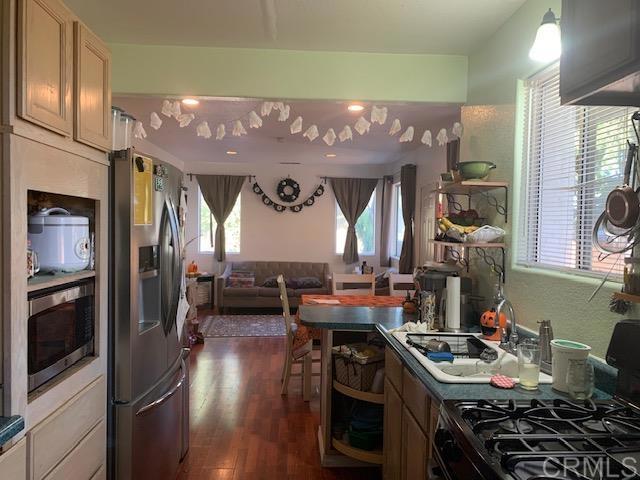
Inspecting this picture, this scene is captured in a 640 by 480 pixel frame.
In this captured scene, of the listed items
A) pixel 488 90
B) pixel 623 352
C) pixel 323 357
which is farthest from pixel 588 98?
pixel 323 357

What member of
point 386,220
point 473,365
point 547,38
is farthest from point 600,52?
point 386,220

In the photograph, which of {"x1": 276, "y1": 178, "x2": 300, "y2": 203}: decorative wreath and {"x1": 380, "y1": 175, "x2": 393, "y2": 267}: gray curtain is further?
{"x1": 276, "y1": 178, "x2": 300, "y2": 203}: decorative wreath

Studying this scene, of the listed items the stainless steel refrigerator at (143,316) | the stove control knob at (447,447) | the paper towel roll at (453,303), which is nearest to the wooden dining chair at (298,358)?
the stainless steel refrigerator at (143,316)

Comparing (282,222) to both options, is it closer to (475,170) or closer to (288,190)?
(288,190)

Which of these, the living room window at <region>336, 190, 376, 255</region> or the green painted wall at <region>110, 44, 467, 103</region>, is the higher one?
the green painted wall at <region>110, 44, 467, 103</region>

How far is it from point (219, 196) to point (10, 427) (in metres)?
6.56

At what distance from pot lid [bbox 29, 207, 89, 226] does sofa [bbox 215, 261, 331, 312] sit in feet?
17.1

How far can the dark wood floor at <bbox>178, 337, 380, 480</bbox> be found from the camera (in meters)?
2.52

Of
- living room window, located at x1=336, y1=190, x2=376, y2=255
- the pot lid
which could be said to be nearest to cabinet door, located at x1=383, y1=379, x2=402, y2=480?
the pot lid

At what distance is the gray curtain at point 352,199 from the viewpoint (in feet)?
25.5

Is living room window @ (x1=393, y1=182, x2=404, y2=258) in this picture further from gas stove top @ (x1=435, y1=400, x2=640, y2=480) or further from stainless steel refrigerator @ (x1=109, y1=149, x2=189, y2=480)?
gas stove top @ (x1=435, y1=400, x2=640, y2=480)

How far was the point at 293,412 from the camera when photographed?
10.9ft

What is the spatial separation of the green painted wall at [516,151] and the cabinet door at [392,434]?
0.68 metres

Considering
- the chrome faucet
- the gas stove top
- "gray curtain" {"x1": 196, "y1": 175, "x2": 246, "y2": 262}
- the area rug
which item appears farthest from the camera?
"gray curtain" {"x1": 196, "y1": 175, "x2": 246, "y2": 262}
